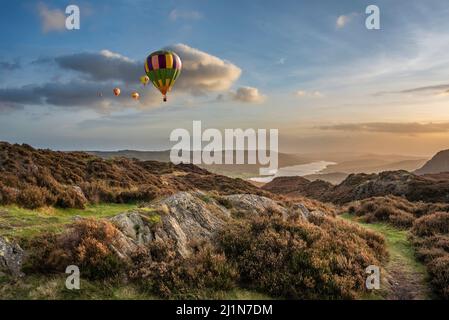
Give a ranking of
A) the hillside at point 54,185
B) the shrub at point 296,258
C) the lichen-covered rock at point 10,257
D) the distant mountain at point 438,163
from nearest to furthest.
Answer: the lichen-covered rock at point 10,257
the shrub at point 296,258
the hillside at point 54,185
the distant mountain at point 438,163

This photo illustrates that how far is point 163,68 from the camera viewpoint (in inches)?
1107

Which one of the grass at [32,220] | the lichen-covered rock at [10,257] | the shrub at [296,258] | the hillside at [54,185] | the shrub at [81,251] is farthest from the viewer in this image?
the hillside at [54,185]

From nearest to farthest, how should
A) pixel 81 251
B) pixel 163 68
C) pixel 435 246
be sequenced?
1. pixel 81 251
2. pixel 435 246
3. pixel 163 68

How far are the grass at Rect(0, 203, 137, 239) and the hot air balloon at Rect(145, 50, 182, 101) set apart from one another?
15.1m

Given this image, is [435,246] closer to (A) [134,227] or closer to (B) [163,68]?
(A) [134,227]

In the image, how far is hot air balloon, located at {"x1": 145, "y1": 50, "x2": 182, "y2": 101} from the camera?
2798cm

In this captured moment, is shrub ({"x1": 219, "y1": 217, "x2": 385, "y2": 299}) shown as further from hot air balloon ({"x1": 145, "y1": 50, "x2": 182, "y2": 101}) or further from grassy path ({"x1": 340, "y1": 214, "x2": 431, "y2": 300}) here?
hot air balloon ({"x1": 145, "y1": 50, "x2": 182, "y2": 101})

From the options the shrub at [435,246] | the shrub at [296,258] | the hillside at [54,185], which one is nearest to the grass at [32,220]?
the hillside at [54,185]

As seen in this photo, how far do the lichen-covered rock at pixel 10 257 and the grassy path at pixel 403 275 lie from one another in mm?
10799

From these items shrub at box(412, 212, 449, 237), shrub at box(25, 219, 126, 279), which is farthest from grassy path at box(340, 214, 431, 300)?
shrub at box(25, 219, 126, 279)

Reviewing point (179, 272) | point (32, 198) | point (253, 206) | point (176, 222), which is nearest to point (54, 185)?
point (32, 198)

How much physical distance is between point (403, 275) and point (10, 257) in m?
13.2

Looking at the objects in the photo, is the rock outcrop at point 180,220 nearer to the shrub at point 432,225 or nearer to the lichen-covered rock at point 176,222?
the lichen-covered rock at point 176,222

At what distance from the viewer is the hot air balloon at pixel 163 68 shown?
2798 cm
